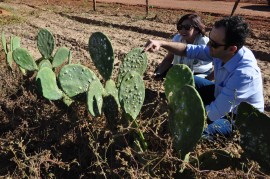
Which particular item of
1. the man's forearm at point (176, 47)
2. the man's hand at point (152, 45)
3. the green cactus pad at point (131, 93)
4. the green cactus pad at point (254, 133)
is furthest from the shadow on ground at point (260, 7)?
the green cactus pad at point (254, 133)

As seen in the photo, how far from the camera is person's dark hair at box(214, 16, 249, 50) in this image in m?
2.39

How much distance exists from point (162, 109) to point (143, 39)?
15.8 ft

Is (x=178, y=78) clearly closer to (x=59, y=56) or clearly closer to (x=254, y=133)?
(x=254, y=133)

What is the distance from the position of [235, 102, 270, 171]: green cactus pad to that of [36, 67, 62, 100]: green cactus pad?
1.47m

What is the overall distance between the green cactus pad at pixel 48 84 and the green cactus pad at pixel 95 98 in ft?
1.59

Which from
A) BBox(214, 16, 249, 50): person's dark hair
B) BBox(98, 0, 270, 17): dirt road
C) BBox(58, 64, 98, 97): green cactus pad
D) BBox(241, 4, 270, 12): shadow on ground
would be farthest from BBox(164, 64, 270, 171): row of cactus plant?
BBox(241, 4, 270, 12): shadow on ground

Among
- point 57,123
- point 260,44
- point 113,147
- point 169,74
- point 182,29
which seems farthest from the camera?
point 260,44

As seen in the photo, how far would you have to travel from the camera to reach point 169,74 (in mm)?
2422

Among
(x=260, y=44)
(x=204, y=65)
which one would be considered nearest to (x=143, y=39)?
(x=260, y=44)

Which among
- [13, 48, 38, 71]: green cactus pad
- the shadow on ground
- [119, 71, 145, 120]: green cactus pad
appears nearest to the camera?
[119, 71, 145, 120]: green cactus pad

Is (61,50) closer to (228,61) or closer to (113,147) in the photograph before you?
(113,147)

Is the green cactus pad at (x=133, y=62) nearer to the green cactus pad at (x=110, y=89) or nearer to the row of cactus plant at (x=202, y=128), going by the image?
the green cactus pad at (x=110, y=89)

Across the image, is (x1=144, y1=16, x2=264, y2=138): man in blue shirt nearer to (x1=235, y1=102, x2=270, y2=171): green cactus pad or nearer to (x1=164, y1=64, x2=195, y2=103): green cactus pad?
(x1=164, y1=64, x2=195, y2=103): green cactus pad

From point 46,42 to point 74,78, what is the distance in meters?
1.17
